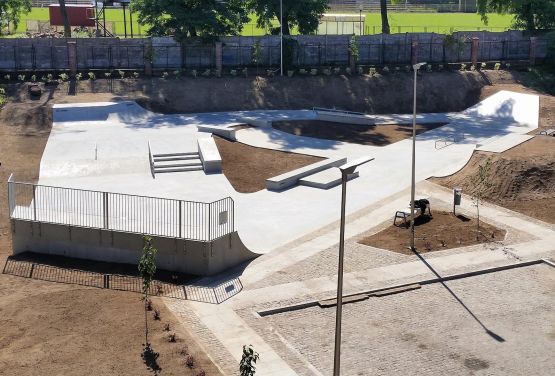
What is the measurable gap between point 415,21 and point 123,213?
90.8m

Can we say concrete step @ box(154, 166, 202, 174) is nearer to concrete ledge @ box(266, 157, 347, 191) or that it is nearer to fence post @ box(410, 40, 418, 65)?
concrete ledge @ box(266, 157, 347, 191)

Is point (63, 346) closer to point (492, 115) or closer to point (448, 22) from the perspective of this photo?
point (492, 115)

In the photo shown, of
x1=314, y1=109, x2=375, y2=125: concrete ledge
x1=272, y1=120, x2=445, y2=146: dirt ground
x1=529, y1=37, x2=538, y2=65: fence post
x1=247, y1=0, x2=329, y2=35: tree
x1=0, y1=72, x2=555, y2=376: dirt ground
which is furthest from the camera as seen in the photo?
x1=529, y1=37, x2=538, y2=65: fence post

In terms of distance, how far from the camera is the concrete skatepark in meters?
34.6

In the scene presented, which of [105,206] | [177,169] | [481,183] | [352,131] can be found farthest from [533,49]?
[105,206]

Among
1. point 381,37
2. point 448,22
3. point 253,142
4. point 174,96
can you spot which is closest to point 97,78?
point 174,96

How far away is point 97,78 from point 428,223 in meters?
33.0

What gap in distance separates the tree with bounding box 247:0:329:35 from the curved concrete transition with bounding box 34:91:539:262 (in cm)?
1194

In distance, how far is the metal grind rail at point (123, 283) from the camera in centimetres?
2577

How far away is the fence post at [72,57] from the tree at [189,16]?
610 centimetres

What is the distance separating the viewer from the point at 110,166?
129 ft

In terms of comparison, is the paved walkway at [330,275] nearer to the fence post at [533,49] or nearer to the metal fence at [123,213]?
the metal fence at [123,213]

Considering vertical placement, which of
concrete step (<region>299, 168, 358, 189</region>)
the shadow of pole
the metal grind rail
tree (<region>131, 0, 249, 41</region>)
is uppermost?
tree (<region>131, 0, 249, 41</region>)

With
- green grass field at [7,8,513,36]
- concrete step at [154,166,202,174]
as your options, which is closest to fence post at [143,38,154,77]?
concrete step at [154,166,202,174]
